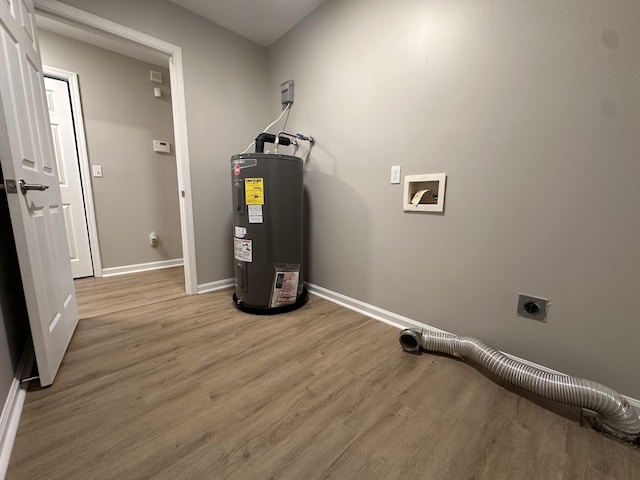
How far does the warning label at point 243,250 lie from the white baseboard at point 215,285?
638 millimetres

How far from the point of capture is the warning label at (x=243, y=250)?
173 centimetres

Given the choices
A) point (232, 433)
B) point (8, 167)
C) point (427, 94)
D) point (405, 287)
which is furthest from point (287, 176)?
point (232, 433)

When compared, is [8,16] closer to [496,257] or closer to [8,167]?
[8,167]

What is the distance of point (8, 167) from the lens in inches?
36.4

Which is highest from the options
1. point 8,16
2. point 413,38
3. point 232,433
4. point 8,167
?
point 413,38

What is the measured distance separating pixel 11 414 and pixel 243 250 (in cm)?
117

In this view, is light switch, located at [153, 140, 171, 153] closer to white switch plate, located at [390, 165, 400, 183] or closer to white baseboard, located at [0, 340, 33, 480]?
white baseboard, located at [0, 340, 33, 480]

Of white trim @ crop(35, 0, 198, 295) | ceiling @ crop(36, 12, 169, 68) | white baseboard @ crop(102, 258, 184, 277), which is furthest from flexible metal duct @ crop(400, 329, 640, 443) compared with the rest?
white baseboard @ crop(102, 258, 184, 277)

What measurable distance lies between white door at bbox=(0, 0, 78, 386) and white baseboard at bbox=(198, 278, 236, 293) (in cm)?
86

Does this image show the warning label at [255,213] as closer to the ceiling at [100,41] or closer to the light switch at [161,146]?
the ceiling at [100,41]

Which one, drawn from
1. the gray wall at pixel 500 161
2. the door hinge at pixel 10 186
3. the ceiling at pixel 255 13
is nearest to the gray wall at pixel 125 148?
the ceiling at pixel 255 13

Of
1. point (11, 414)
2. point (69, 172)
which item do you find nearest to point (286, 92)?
point (69, 172)

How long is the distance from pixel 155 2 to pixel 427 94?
199 centimetres

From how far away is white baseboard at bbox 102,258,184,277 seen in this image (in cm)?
262
